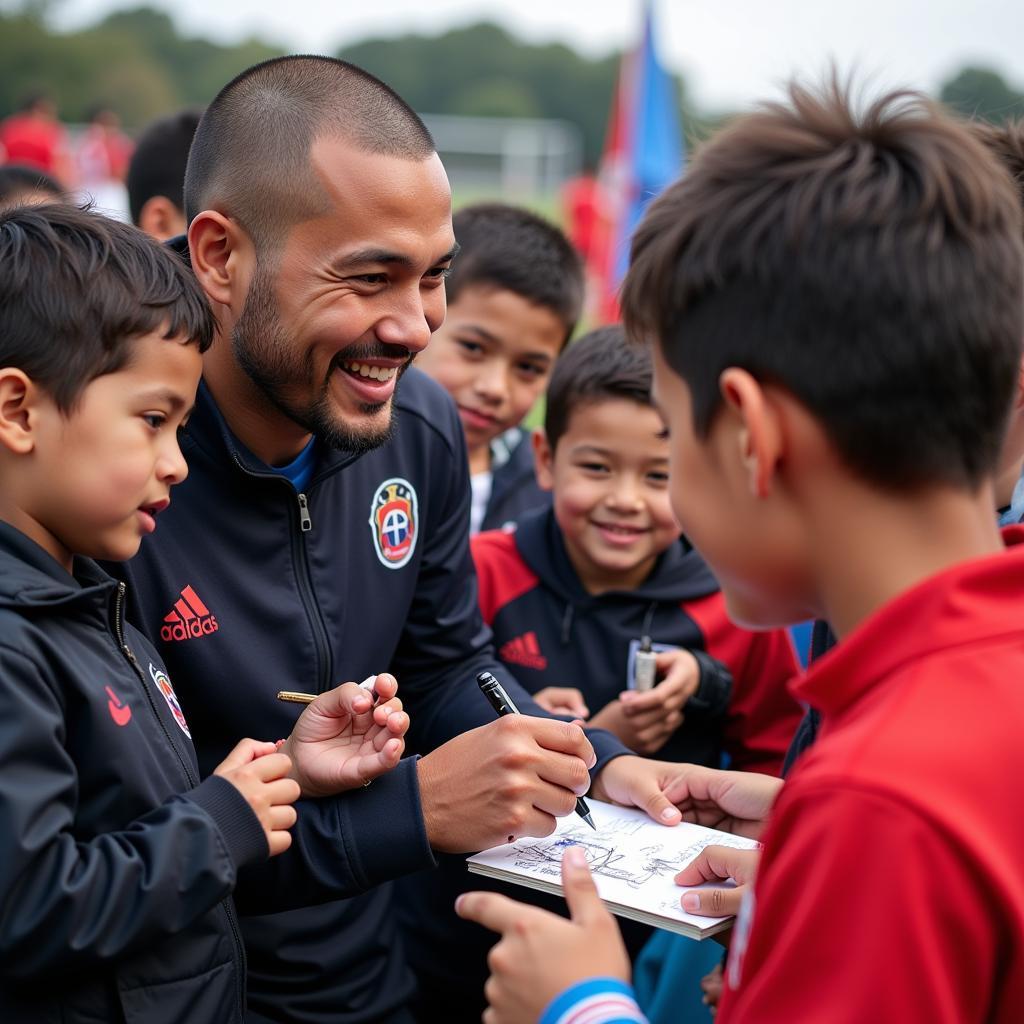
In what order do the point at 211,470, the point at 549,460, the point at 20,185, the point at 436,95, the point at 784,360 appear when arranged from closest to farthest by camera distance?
1. the point at 784,360
2. the point at 211,470
3. the point at 549,460
4. the point at 20,185
5. the point at 436,95

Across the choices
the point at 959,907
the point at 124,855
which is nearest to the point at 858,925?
the point at 959,907

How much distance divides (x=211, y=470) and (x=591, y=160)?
65.4 metres

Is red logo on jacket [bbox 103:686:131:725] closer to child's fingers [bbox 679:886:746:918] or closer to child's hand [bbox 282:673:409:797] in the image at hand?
child's hand [bbox 282:673:409:797]

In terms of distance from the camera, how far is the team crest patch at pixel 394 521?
2.70 metres

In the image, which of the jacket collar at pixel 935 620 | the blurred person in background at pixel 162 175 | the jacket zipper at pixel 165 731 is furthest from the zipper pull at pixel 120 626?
the blurred person in background at pixel 162 175

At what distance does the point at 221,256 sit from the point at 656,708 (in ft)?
4.72

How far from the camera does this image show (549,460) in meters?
3.50

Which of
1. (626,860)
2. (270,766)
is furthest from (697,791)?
(270,766)

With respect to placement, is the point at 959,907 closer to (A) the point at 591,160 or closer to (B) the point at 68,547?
(B) the point at 68,547

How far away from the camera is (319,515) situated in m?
2.56

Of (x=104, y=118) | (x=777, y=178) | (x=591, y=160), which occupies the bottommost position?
(x=591, y=160)

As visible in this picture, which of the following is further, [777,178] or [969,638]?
[777,178]

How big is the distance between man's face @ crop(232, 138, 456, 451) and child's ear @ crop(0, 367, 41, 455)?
73 centimetres

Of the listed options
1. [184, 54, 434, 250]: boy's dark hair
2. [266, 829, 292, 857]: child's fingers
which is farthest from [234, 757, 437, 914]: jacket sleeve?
[184, 54, 434, 250]: boy's dark hair
